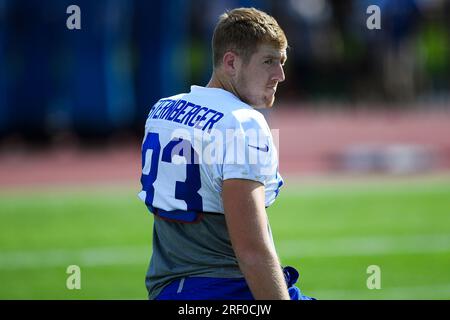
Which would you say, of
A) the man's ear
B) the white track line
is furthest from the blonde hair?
the white track line

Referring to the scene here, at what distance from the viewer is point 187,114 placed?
13.9ft

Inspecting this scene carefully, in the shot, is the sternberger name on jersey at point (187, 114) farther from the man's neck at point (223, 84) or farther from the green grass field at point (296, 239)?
the green grass field at point (296, 239)

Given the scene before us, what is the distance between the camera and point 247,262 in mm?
3814

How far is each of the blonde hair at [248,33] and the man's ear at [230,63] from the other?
19 mm

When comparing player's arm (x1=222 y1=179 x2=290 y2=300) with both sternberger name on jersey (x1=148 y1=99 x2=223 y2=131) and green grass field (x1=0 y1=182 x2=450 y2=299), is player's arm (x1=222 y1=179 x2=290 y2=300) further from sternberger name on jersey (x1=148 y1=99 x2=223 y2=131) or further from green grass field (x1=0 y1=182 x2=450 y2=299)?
green grass field (x1=0 y1=182 x2=450 y2=299)

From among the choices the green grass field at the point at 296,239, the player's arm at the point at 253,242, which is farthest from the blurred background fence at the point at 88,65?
the player's arm at the point at 253,242

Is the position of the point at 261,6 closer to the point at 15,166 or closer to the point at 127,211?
the point at 15,166

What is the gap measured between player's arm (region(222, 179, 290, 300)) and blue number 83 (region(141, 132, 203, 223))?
1.00 feet

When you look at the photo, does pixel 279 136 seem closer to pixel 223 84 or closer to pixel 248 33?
pixel 223 84

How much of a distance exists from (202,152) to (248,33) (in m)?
0.57

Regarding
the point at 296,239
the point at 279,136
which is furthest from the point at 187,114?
the point at 279,136

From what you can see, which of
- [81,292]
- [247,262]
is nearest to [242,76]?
[247,262]

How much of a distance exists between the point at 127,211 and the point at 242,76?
9.42 m

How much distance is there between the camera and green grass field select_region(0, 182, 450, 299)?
8695mm
